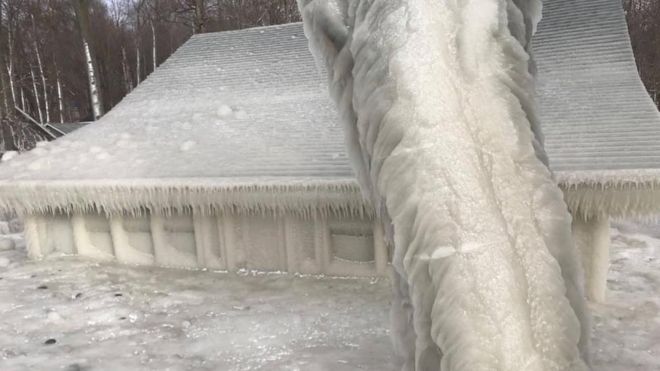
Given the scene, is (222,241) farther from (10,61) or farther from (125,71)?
(125,71)

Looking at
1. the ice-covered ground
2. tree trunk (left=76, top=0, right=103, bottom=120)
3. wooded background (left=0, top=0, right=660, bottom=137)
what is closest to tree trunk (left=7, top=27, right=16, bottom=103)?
wooded background (left=0, top=0, right=660, bottom=137)

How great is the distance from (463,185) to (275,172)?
2295 mm

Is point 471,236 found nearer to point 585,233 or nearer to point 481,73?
point 481,73

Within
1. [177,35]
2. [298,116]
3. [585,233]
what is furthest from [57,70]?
[585,233]

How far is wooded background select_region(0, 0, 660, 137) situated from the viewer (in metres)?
12.4

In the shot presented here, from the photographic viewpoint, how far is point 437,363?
1.29 meters

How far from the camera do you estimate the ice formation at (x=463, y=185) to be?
1.23m

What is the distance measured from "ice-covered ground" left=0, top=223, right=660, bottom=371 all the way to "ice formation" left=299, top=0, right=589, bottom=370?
4.30ft

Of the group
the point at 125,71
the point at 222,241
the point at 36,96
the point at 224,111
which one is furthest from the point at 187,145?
the point at 125,71

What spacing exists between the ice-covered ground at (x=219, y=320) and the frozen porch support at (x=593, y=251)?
117 mm

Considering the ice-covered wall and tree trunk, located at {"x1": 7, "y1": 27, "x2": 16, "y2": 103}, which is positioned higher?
tree trunk, located at {"x1": 7, "y1": 27, "x2": 16, "y2": 103}

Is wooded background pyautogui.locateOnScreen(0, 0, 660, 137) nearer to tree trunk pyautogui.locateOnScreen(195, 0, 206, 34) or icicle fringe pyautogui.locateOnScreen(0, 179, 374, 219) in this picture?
tree trunk pyautogui.locateOnScreen(195, 0, 206, 34)

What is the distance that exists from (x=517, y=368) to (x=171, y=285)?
3088mm

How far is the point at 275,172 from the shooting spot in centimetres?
351
